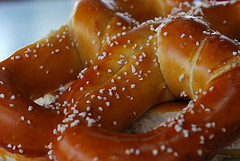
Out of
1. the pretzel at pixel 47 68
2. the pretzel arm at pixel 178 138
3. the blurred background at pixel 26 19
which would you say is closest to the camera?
the pretzel arm at pixel 178 138

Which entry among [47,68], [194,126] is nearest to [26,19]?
[47,68]

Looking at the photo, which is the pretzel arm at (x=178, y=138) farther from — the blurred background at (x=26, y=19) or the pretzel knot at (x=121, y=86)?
the blurred background at (x=26, y=19)

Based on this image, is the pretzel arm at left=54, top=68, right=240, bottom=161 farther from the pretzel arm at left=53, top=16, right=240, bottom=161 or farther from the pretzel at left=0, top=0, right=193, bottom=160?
the pretzel at left=0, top=0, right=193, bottom=160

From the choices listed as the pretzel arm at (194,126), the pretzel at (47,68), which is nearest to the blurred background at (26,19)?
the pretzel at (47,68)

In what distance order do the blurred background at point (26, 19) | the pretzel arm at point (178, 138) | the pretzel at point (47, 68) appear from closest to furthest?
the pretzel arm at point (178, 138) < the pretzel at point (47, 68) < the blurred background at point (26, 19)

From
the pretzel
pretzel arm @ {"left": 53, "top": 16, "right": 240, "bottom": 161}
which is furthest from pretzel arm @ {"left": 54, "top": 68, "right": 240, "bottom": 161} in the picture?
the pretzel

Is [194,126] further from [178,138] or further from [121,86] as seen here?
[121,86]
